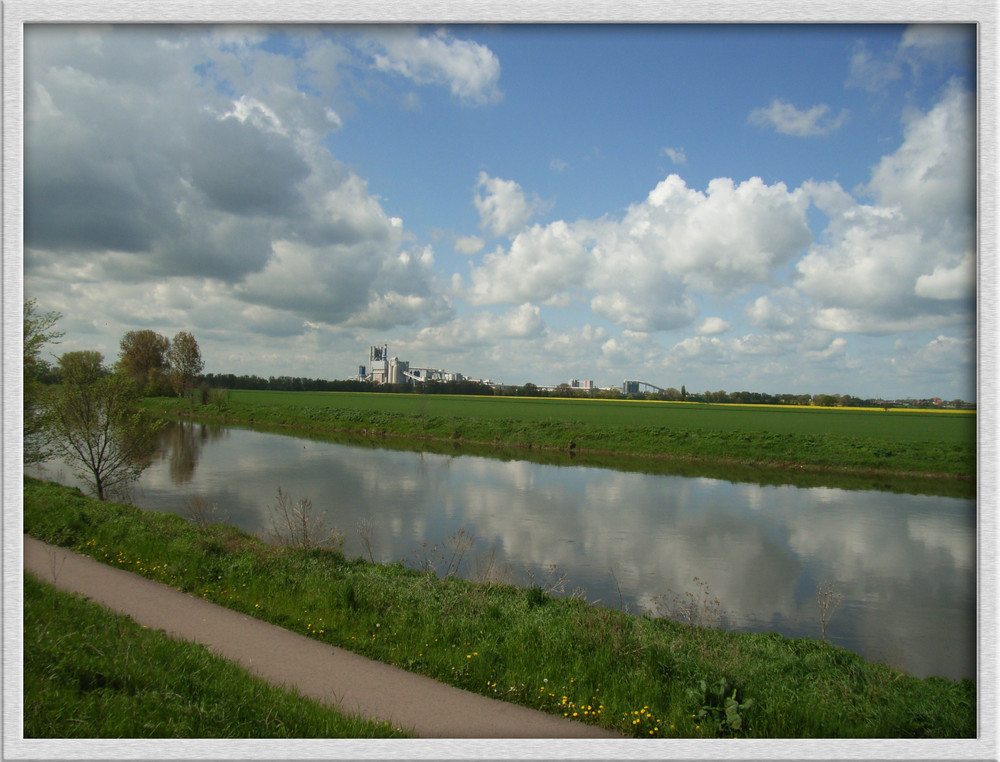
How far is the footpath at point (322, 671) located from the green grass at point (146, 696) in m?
0.35

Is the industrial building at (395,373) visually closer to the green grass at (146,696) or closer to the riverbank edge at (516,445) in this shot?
the riverbank edge at (516,445)

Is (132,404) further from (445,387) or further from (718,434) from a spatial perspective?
(718,434)

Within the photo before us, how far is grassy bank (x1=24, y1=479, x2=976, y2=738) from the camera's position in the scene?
3568 mm

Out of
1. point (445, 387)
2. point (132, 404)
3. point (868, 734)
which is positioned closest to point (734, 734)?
point (868, 734)

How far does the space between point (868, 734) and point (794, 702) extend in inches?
25.0

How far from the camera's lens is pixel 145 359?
14.9 meters

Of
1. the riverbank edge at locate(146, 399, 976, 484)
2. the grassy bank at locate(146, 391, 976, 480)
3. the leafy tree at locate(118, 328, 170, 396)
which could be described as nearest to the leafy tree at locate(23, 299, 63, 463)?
the leafy tree at locate(118, 328, 170, 396)

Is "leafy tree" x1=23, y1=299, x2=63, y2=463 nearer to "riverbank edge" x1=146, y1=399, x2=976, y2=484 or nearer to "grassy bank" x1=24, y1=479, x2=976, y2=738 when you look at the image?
"grassy bank" x1=24, y1=479, x2=976, y2=738

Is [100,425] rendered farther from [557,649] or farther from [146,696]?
[557,649]

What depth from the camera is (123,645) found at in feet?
12.6

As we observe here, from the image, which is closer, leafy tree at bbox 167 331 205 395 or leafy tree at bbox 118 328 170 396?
leafy tree at bbox 118 328 170 396

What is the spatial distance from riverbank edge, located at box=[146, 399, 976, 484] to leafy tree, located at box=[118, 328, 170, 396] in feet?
2.62

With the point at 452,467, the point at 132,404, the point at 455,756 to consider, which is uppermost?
the point at 132,404

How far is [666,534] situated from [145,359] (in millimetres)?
14189
